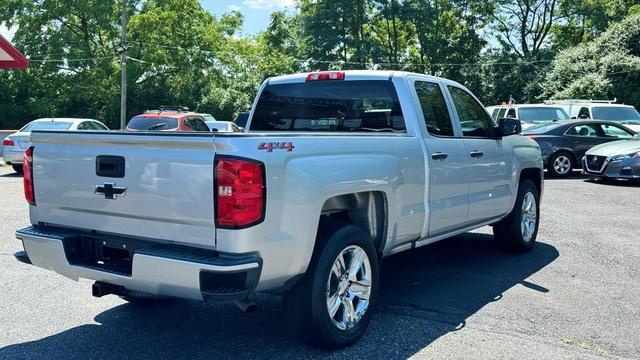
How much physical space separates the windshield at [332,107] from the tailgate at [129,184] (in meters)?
2.09

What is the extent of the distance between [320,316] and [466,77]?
44.4 meters

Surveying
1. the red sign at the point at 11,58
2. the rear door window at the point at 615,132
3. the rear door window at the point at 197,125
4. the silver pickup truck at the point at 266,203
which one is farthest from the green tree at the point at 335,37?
the silver pickup truck at the point at 266,203

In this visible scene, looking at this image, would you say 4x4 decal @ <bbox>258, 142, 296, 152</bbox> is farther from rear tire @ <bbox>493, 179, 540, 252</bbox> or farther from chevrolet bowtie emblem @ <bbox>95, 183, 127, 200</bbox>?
rear tire @ <bbox>493, 179, 540, 252</bbox>

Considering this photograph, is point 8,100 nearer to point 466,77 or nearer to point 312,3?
point 312,3

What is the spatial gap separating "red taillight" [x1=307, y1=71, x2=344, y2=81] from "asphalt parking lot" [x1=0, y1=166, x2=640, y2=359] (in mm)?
2005

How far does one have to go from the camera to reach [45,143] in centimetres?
423

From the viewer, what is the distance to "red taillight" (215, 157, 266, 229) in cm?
344

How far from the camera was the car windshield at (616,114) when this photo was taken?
19.4 m

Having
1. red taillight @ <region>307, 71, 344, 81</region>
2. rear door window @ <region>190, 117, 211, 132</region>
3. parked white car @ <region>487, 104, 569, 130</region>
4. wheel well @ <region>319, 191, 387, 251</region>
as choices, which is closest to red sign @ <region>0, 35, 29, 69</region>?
rear door window @ <region>190, 117, 211, 132</region>

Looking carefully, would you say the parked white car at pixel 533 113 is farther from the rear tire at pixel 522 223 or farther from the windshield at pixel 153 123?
the rear tire at pixel 522 223

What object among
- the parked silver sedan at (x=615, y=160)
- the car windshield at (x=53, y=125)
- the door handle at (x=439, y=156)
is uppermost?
the door handle at (x=439, y=156)

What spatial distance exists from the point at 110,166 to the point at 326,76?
2361 millimetres

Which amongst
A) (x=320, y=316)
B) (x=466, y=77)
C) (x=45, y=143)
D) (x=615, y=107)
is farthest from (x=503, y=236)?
(x=466, y=77)

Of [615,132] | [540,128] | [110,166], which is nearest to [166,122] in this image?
[540,128]
